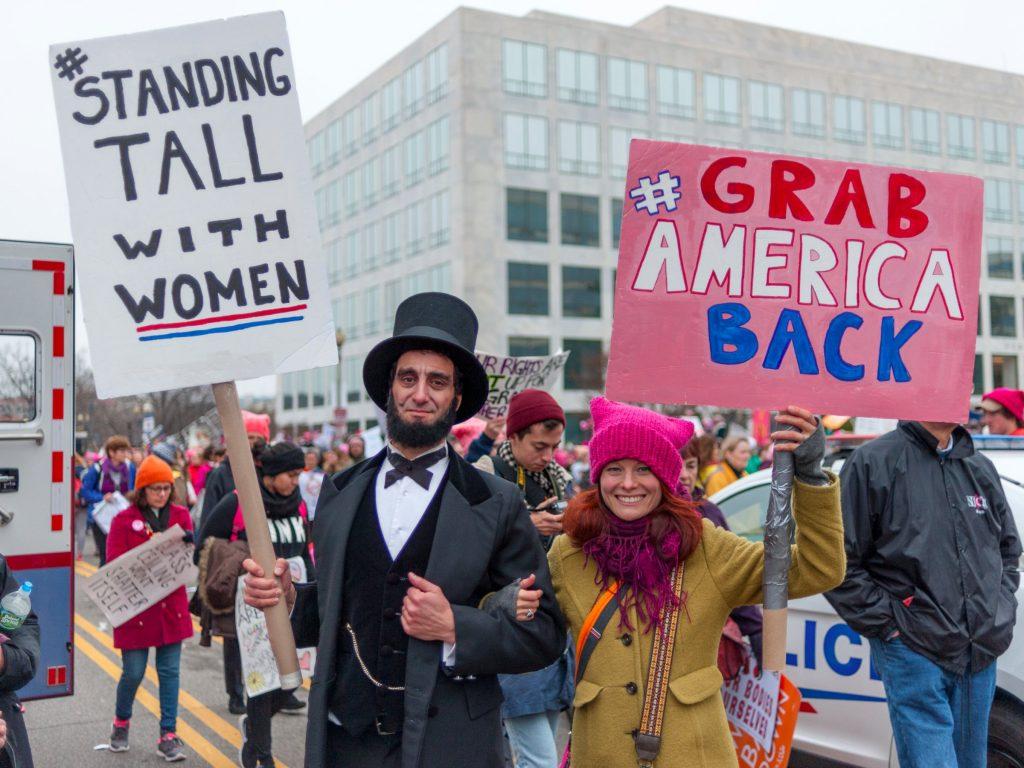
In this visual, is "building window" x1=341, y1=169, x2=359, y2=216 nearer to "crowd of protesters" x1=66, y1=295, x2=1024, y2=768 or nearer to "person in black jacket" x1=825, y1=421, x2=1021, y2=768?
"crowd of protesters" x1=66, y1=295, x2=1024, y2=768

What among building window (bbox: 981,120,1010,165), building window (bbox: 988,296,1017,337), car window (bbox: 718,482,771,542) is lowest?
car window (bbox: 718,482,771,542)

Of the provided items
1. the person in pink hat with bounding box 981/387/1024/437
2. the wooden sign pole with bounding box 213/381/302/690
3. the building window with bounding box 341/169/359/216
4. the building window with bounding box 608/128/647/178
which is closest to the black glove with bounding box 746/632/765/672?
the wooden sign pole with bounding box 213/381/302/690

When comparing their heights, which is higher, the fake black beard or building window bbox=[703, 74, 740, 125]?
building window bbox=[703, 74, 740, 125]

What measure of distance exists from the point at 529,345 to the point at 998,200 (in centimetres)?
2730

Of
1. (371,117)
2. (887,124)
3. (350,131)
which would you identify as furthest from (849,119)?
(350,131)

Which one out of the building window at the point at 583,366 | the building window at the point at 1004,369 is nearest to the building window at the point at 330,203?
the building window at the point at 583,366

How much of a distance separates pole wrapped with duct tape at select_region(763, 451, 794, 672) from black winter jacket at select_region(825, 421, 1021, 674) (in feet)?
4.22

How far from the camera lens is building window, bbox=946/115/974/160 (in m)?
57.5

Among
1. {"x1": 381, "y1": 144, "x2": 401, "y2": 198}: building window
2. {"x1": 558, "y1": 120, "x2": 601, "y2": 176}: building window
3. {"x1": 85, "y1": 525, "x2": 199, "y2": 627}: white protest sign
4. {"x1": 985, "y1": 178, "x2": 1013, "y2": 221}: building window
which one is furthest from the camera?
{"x1": 985, "y1": 178, "x2": 1013, "y2": 221}: building window

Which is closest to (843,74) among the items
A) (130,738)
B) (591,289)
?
(591,289)

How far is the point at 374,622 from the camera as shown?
2.99 m

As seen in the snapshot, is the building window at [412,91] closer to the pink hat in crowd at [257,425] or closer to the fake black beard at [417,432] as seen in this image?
the pink hat in crowd at [257,425]

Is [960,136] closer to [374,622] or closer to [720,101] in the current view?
[720,101]

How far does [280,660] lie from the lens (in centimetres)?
312
